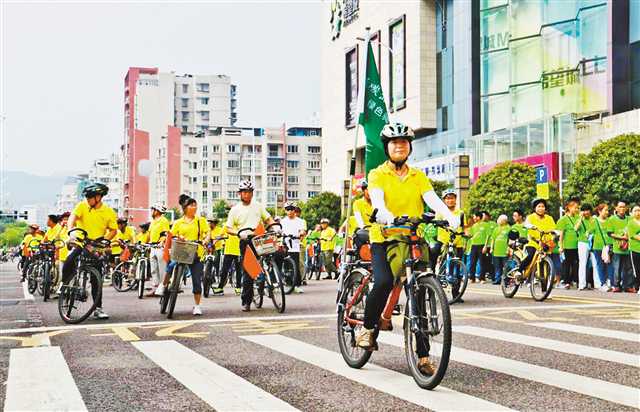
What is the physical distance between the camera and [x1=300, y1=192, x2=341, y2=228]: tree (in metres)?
75.9

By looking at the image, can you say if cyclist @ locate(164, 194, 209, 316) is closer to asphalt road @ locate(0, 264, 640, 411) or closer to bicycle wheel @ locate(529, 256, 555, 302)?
asphalt road @ locate(0, 264, 640, 411)

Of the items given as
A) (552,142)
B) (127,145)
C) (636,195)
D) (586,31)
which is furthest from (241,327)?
(127,145)

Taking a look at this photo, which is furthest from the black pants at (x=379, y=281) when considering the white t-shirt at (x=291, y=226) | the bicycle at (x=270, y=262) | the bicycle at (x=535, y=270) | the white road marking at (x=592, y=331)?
the white t-shirt at (x=291, y=226)

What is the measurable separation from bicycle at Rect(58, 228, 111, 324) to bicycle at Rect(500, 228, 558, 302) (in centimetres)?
677

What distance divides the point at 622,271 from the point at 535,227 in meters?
4.77

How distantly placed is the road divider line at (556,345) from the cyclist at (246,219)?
3608 millimetres

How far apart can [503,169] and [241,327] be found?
94.8 ft

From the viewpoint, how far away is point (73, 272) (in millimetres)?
11289

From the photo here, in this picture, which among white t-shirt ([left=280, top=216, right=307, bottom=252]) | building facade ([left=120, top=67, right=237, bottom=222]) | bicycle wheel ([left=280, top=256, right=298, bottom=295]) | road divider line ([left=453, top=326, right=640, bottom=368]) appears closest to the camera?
road divider line ([left=453, top=326, right=640, bottom=368])

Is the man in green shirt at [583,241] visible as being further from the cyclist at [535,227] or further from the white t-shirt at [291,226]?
Result: the white t-shirt at [291,226]

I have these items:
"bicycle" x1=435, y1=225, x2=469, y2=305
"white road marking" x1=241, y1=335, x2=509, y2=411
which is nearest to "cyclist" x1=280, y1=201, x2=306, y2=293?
"bicycle" x1=435, y1=225, x2=469, y2=305

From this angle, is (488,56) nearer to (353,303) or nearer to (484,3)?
(484,3)

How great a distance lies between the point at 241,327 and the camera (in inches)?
404

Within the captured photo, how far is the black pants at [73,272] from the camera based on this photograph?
36.6 ft
